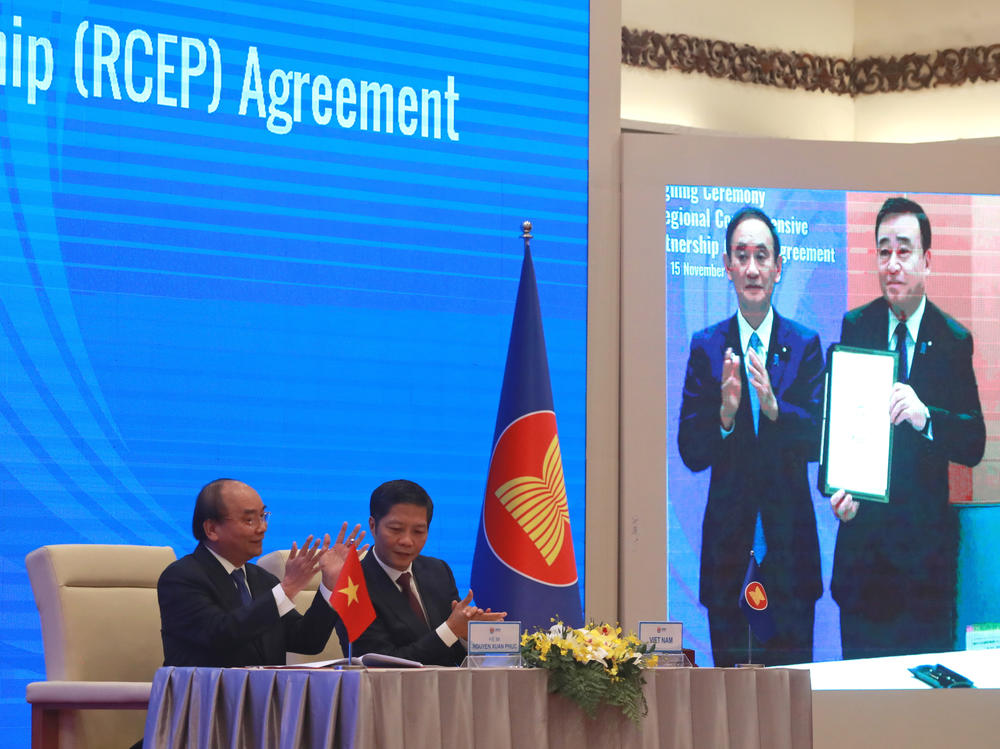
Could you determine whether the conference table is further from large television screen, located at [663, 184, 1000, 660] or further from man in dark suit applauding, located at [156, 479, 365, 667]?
large television screen, located at [663, 184, 1000, 660]

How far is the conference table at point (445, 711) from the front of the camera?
2.73 m

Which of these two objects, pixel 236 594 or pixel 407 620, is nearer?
pixel 236 594

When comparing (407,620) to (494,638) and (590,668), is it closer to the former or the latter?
(494,638)

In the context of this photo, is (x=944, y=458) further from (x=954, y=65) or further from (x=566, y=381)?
(x=954, y=65)

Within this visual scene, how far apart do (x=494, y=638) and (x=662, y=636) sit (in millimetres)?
501

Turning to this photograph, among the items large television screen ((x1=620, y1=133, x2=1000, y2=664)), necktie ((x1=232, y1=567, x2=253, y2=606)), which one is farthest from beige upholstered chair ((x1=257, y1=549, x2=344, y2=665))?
large television screen ((x1=620, y1=133, x2=1000, y2=664))

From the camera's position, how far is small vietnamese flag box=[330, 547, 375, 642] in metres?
3.04

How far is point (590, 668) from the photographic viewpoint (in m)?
2.94

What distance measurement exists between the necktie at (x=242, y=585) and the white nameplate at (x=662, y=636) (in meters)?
1.10

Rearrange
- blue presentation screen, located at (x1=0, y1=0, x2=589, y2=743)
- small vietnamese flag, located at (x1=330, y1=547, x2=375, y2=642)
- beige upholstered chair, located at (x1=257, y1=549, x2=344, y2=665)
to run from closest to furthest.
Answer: small vietnamese flag, located at (x1=330, y1=547, x2=375, y2=642) < beige upholstered chair, located at (x1=257, y1=549, x2=344, y2=665) < blue presentation screen, located at (x1=0, y1=0, x2=589, y2=743)

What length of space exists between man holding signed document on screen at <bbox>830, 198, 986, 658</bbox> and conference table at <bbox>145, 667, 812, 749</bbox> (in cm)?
257

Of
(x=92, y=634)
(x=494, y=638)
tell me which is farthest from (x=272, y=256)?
(x=494, y=638)

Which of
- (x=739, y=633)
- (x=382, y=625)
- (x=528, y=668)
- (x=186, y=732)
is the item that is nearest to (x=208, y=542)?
(x=382, y=625)

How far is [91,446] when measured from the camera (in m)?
4.68
